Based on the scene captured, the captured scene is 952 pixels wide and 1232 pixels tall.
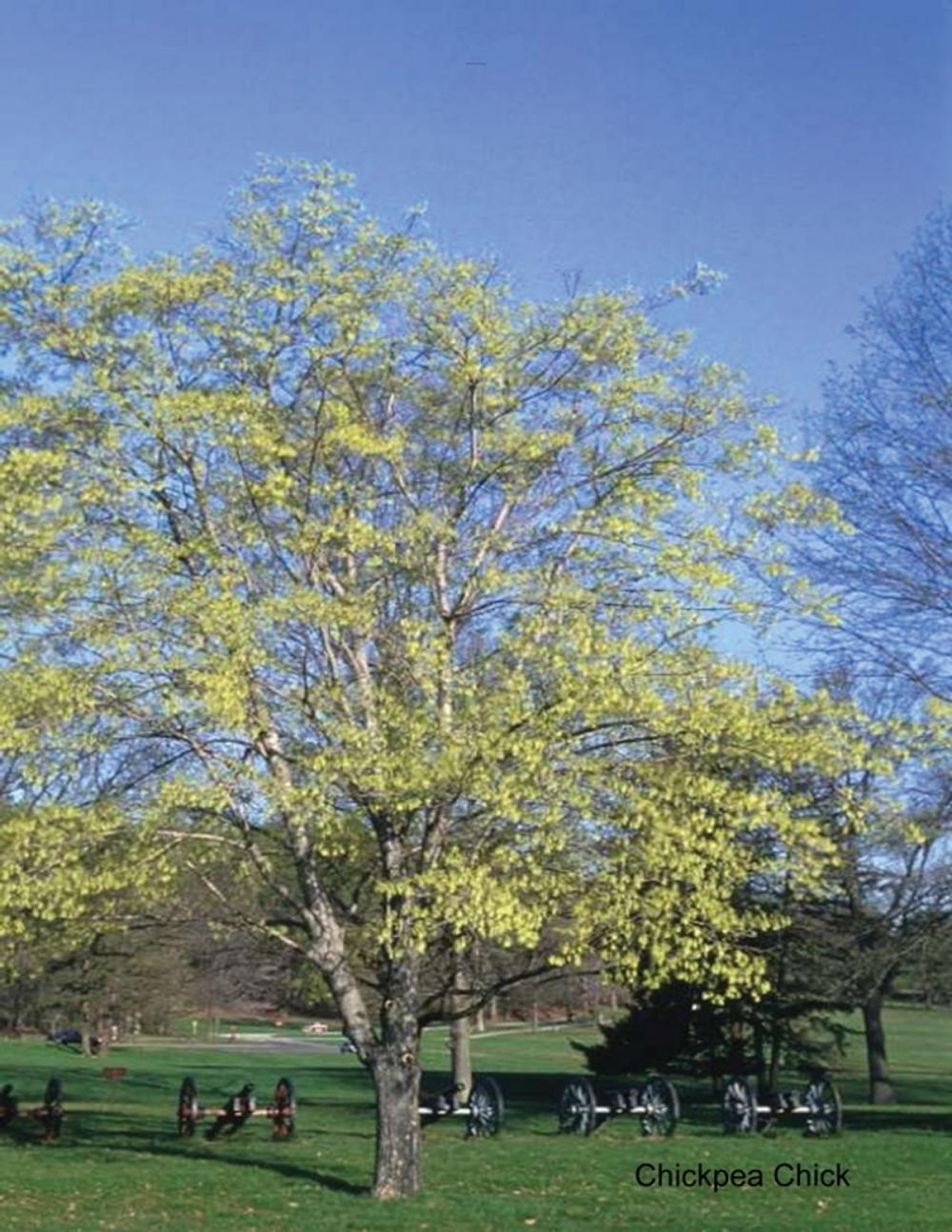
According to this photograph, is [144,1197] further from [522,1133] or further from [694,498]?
[522,1133]

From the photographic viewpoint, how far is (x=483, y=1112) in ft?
77.5

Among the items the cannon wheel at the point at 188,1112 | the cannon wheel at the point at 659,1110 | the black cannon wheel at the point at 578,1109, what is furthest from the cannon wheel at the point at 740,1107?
the cannon wheel at the point at 188,1112

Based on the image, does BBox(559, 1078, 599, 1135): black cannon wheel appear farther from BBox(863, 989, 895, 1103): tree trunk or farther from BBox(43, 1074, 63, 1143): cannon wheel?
BBox(863, 989, 895, 1103): tree trunk

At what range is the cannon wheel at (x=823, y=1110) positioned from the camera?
2450cm

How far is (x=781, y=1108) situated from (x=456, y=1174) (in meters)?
8.97

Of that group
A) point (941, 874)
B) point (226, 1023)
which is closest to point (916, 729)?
point (941, 874)

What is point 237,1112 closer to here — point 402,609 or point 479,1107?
point 479,1107

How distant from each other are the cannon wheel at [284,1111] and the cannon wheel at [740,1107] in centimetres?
713

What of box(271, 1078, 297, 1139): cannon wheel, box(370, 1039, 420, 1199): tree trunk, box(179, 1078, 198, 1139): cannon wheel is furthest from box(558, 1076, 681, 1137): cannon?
Answer: box(370, 1039, 420, 1199): tree trunk

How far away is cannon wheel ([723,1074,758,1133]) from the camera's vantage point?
82.4ft

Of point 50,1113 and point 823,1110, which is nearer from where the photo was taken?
point 50,1113

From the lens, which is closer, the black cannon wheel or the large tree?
the large tree

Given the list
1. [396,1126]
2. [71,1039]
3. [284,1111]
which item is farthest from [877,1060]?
[71,1039]

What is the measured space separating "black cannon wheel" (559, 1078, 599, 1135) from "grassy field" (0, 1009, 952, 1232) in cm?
53
